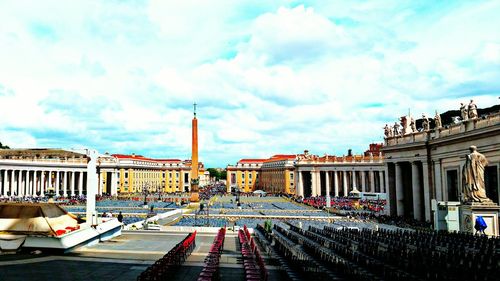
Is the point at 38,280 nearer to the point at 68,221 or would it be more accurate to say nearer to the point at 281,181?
the point at 68,221

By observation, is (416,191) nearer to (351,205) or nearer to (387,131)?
(387,131)

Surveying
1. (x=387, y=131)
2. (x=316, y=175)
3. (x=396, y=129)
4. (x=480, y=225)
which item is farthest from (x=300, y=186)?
(x=480, y=225)

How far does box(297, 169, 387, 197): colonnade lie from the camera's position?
4766 inches

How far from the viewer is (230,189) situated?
7495 inches

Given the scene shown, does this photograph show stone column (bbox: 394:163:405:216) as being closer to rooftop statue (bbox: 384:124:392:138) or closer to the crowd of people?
rooftop statue (bbox: 384:124:392:138)

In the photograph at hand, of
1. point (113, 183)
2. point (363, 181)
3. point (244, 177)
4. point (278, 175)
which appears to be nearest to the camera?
point (363, 181)

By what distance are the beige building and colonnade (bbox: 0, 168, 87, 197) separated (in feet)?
297

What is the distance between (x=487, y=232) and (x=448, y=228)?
4.10 m

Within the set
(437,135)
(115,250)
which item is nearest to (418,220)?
(437,135)

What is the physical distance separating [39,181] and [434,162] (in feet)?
373

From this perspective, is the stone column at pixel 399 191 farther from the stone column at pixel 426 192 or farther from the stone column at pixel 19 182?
the stone column at pixel 19 182

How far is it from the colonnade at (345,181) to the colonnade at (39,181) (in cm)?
7092

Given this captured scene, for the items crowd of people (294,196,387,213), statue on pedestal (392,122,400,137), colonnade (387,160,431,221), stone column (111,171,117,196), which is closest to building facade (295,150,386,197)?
crowd of people (294,196,387,213)

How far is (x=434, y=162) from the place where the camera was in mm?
44094
